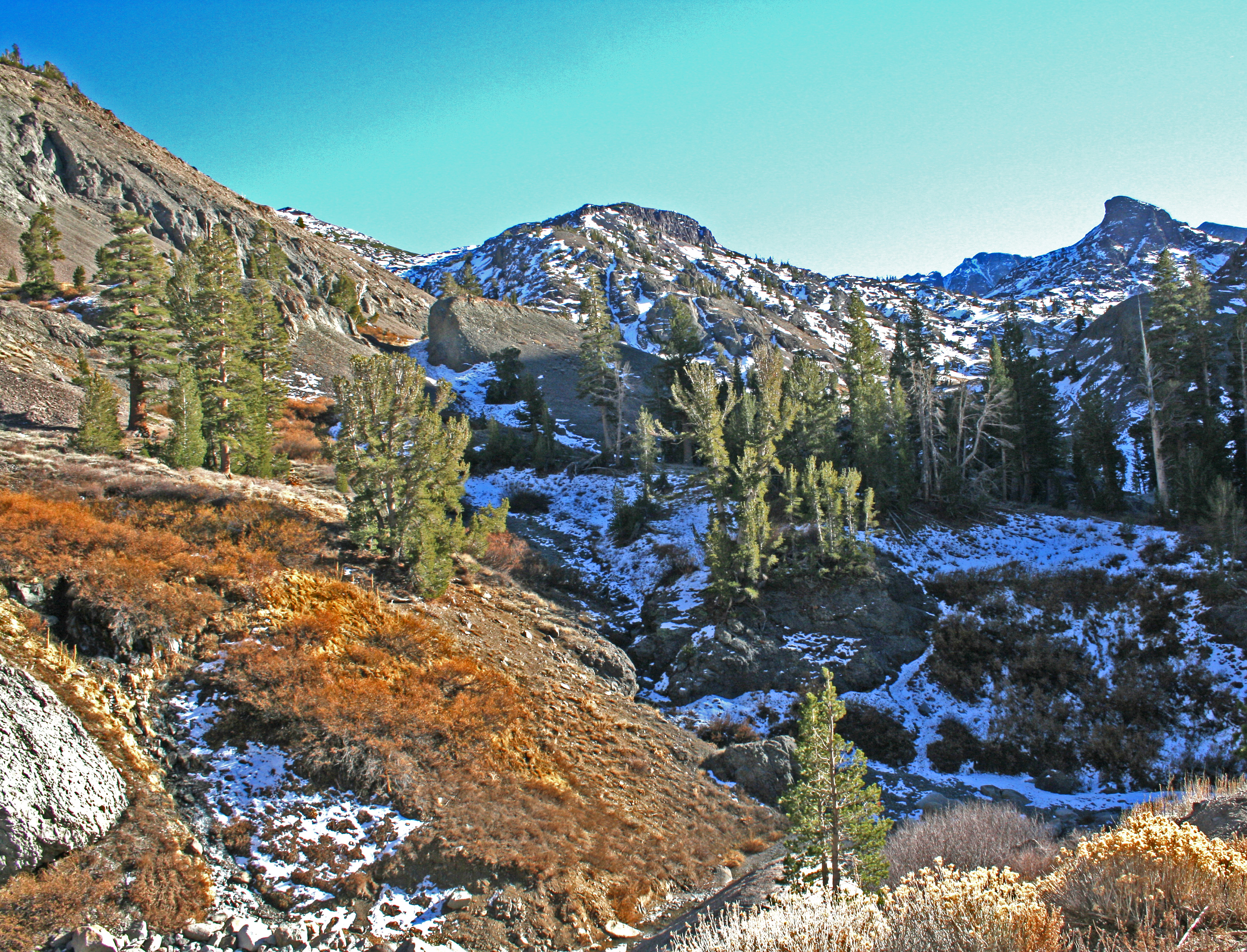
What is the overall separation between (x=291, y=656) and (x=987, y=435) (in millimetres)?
38478

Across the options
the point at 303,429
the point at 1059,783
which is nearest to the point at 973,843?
the point at 1059,783

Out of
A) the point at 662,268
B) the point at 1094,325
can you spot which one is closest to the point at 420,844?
the point at 1094,325

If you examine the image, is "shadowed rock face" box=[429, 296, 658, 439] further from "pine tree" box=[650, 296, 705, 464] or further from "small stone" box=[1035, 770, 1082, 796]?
"small stone" box=[1035, 770, 1082, 796]

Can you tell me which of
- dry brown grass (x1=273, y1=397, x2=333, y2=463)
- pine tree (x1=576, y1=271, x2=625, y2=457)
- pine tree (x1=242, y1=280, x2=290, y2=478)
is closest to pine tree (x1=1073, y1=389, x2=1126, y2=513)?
pine tree (x1=576, y1=271, x2=625, y2=457)

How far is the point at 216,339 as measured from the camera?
25141mm

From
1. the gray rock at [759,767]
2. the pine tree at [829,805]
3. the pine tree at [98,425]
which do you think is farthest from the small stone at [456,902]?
the pine tree at [98,425]

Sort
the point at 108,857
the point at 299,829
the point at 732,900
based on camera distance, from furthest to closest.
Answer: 1. the point at 732,900
2. the point at 299,829
3. the point at 108,857

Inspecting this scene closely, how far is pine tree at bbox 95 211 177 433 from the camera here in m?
25.3

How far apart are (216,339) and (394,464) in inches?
495

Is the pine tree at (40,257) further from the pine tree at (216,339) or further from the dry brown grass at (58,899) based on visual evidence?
the dry brown grass at (58,899)

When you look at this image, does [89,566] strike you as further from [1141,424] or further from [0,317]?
[1141,424]

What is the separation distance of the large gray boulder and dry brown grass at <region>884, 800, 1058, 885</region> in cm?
1257

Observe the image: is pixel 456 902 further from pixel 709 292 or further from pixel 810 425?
pixel 709 292

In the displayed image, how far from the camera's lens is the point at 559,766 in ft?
45.9
